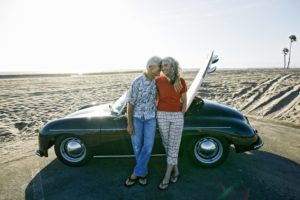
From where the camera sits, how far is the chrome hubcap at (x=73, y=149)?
481 cm

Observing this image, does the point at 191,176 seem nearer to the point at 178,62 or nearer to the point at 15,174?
the point at 178,62

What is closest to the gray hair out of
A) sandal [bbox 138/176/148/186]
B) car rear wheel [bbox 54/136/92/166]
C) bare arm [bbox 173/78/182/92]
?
bare arm [bbox 173/78/182/92]

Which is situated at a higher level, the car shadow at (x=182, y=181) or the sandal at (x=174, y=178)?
the sandal at (x=174, y=178)

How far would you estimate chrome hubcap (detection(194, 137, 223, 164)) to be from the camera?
→ 4.66 meters

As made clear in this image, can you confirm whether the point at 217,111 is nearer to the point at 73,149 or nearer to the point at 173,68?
the point at 173,68

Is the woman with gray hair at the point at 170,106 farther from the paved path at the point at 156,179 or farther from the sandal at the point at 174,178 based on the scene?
the paved path at the point at 156,179

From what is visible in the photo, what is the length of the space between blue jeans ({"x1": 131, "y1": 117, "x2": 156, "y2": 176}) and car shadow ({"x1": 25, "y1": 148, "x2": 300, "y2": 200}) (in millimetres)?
498

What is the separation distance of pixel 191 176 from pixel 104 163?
5.39ft

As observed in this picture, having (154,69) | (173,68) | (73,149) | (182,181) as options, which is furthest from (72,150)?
(173,68)

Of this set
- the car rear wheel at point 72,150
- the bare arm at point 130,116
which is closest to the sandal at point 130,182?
the bare arm at point 130,116

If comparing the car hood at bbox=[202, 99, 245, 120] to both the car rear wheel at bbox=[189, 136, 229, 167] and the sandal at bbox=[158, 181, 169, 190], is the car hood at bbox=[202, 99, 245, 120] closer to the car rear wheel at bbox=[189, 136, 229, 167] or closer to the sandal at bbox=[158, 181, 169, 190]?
the car rear wheel at bbox=[189, 136, 229, 167]

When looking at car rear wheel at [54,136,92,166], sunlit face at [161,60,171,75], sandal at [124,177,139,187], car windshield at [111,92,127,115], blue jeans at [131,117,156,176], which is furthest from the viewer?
car rear wheel at [54,136,92,166]

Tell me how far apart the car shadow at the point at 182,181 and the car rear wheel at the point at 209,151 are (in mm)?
151

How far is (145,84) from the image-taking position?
378cm
